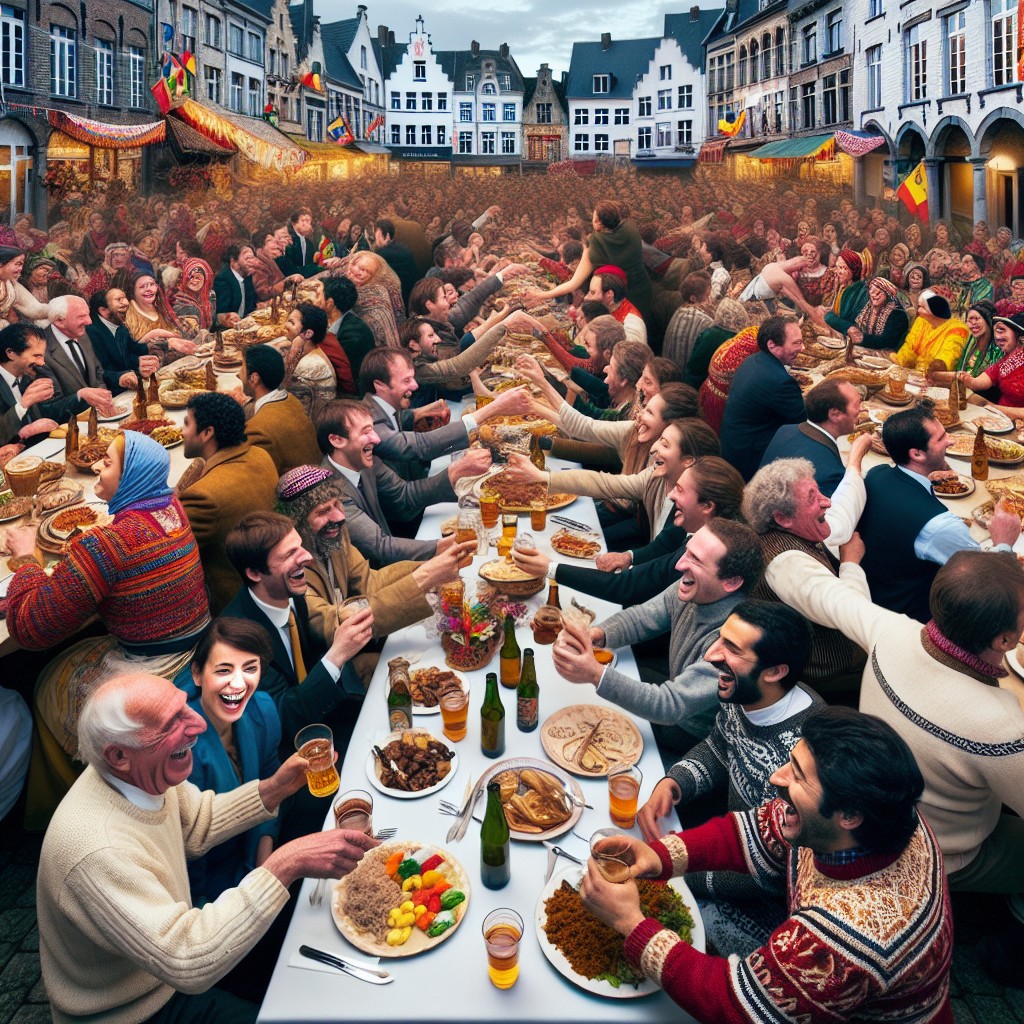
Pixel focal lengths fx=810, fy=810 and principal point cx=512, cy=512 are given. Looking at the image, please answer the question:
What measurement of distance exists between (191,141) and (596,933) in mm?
13429

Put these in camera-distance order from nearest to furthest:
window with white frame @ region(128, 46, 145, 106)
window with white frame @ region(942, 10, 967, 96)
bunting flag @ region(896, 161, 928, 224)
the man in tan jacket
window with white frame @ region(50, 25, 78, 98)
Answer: the man in tan jacket → window with white frame @ region(942, 10, 967, 96) → window with white frame @ region(50, 25, 78, 98) → bunting flag @ region(896, 161, 928, 224) → window with white frame @ region(128, 46, 145, 106)

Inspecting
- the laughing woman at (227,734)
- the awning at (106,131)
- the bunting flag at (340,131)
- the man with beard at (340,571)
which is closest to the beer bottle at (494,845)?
the laughing woman at (227,734)

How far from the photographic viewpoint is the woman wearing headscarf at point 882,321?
24.8 ft

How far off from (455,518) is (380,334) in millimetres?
2577

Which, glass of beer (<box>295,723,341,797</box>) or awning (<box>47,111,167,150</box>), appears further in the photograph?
awning (<box>47,111,167,150</box>)

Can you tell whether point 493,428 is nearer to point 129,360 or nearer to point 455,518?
point 455,518

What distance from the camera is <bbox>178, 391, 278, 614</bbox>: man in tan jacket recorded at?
12.0 ft

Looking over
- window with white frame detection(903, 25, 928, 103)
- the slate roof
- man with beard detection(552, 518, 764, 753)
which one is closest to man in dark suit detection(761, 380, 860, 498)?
man with beard detection(552, 518, 764, 753)

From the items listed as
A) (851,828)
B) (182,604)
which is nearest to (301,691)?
(182,604)

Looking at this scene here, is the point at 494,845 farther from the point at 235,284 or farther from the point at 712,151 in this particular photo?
the point at 712,151

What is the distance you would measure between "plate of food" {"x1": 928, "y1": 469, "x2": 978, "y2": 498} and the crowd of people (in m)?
0.56

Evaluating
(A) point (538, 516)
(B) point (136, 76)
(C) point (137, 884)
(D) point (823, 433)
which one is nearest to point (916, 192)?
(D) point (823, 433)

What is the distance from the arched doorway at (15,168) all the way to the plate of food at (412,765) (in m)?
7.88

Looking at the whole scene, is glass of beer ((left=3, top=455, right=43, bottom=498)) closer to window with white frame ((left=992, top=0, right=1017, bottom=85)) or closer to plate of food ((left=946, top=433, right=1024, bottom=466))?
plate of food ((left=946, top=433, right=1024, bottom=466))
